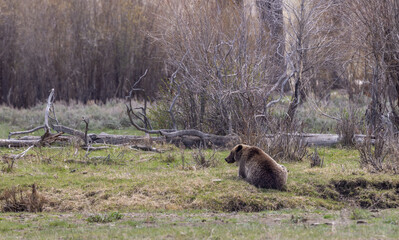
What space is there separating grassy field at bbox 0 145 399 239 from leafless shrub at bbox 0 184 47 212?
0.18 m

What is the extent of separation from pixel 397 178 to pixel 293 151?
3071mm

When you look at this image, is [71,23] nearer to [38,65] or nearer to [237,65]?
[38,65]

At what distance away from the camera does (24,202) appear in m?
9.23

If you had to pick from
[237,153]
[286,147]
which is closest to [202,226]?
[237,153]

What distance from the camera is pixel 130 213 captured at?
8.86 m

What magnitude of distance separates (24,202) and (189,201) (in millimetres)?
2921

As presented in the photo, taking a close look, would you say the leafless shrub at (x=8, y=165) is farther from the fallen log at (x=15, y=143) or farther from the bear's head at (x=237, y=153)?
the bear's head at (x=237, y=153)

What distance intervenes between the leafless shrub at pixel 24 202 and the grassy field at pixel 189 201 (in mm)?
184

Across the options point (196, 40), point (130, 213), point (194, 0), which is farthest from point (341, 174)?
point (194, 0)

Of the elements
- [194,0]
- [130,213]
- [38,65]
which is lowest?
[130,213]

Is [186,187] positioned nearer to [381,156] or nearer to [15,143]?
[381,156]

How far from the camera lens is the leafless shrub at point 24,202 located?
916 centimetres

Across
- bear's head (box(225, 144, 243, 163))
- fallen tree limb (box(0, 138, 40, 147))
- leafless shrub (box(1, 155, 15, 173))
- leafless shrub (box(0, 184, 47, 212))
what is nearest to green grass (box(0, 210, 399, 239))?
leafless shrub (box(0, 184, 47, 212))

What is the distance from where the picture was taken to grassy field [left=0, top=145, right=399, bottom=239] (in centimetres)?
723
